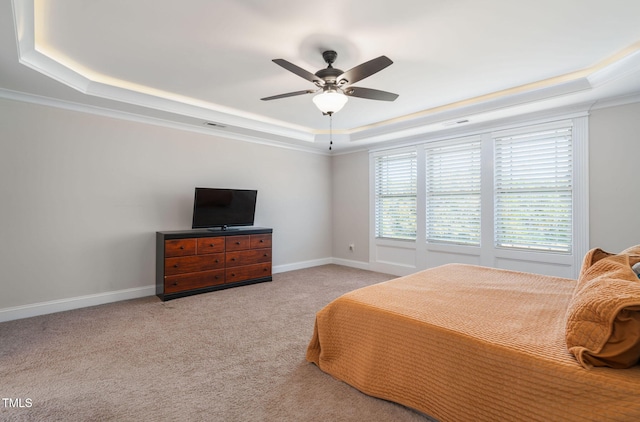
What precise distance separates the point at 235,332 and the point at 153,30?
2.73m

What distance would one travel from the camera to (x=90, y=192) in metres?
3.76

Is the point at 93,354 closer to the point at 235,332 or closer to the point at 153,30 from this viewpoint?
the point at 235,332

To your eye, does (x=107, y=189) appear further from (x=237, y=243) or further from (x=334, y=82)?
(x=334, y=82)

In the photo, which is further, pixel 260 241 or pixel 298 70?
pixel 260 241

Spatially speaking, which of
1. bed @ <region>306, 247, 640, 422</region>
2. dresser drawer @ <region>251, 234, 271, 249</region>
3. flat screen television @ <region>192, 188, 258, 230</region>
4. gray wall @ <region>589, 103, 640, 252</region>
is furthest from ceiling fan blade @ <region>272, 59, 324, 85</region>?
gray wall @ <region>589, 103, 640, 252</region>

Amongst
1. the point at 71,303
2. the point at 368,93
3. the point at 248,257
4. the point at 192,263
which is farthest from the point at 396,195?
the point at 71,303

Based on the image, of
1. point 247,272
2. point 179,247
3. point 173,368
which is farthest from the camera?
point 247,272

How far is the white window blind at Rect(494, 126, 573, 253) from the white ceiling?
0.50 meters

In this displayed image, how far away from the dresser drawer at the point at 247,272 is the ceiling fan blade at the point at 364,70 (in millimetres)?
3202

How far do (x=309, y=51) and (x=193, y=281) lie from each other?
10.7ft

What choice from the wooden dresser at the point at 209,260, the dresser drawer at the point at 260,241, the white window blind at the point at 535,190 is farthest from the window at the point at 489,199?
the wooden dresser at the point at 209,260

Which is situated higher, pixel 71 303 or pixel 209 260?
pixel 209 260

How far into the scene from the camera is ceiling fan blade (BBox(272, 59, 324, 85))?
7.19 ft

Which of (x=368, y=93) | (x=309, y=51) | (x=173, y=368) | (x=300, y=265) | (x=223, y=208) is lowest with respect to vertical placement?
(x=173, y=368)
